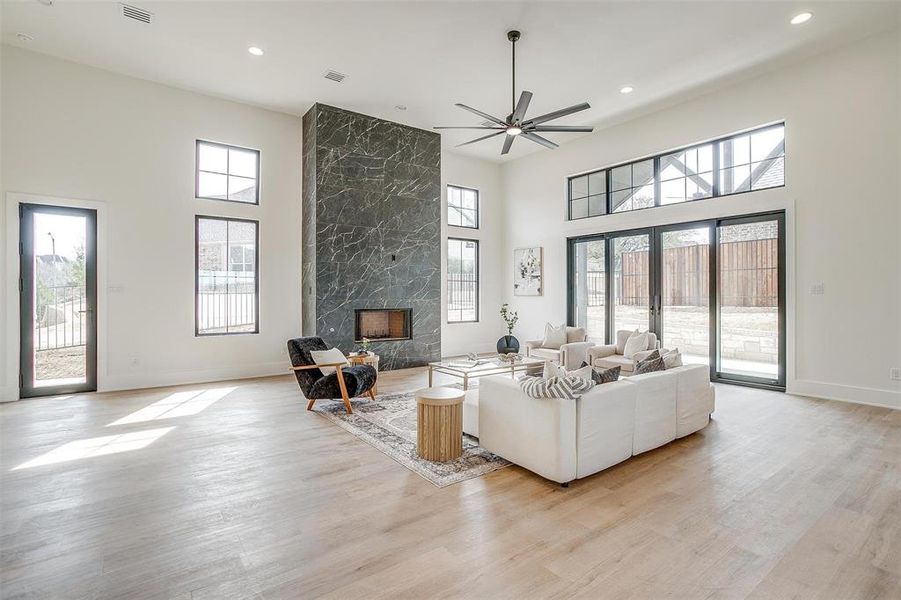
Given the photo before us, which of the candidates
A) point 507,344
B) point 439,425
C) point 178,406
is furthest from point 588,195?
point 178,406

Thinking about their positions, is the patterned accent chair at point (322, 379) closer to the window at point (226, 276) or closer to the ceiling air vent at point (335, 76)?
the window at point (226, 276)

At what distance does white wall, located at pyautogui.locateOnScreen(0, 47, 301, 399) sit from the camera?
17.0 ft

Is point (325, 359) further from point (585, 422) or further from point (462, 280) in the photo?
point (462, 280)

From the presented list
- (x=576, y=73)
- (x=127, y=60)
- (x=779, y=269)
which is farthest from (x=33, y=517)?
(x=779, y=269)

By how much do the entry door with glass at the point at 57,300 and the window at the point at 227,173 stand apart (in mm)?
1461

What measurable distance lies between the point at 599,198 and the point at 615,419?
5.64 metres

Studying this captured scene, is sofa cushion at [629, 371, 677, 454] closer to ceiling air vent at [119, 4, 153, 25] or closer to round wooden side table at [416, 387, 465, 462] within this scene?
round wooden side table at [416, 387, 465, 462]

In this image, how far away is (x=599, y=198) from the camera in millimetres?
7797

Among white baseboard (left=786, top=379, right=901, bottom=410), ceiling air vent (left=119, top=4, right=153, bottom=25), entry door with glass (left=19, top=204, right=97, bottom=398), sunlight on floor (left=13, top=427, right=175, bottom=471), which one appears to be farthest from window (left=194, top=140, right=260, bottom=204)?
white baseboard (left=786, top=379, right=901, bottom=410)

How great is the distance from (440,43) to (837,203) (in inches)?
203

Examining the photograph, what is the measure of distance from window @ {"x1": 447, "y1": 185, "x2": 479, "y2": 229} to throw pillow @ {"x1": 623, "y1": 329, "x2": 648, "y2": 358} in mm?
4352

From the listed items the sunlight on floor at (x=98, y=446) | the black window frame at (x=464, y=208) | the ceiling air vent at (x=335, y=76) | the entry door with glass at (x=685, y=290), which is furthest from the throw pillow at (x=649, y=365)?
the black window frame at (x=464, y=208)

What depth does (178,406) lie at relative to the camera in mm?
4902

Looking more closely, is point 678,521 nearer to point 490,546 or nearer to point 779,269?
point 490,546
